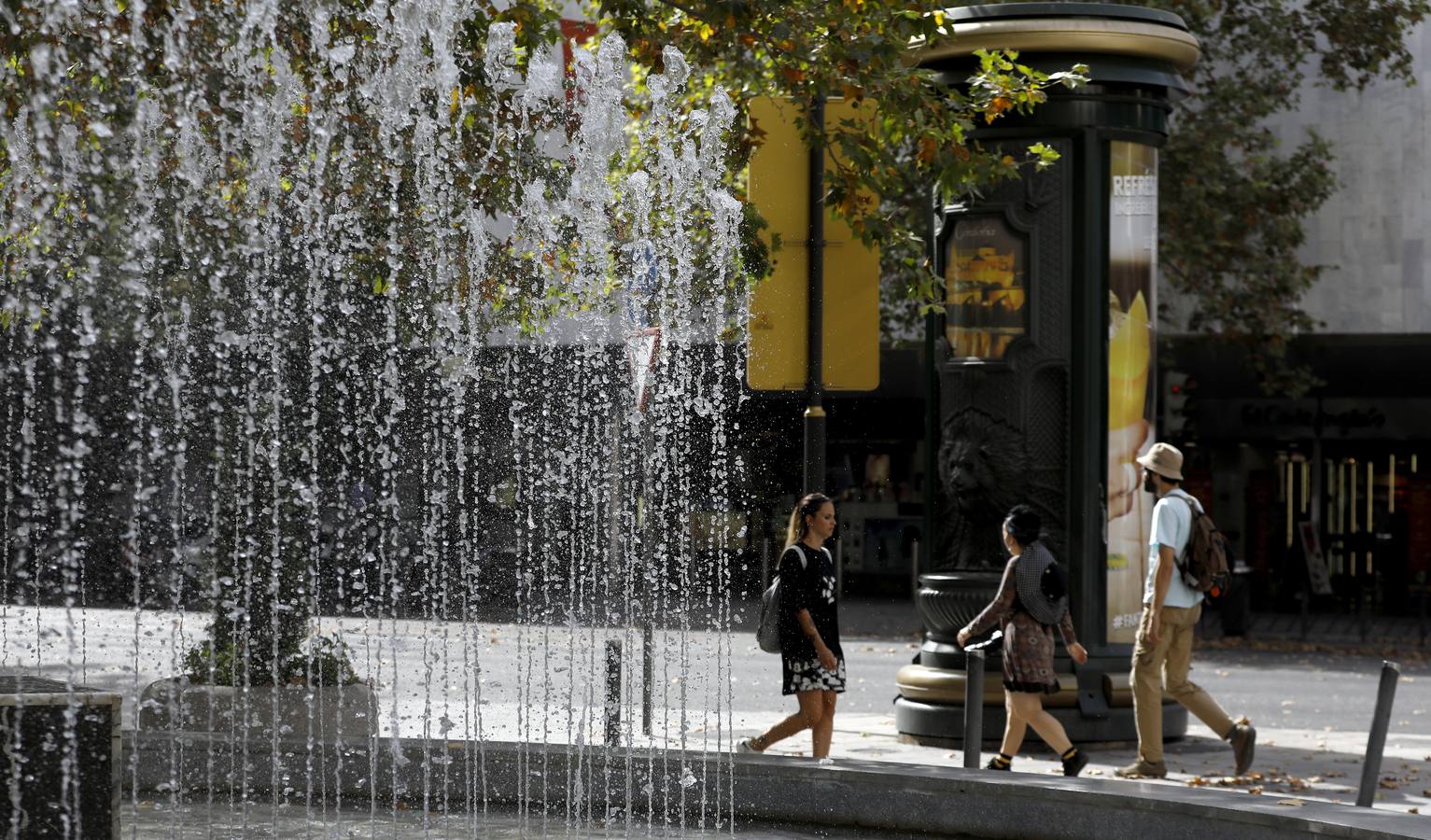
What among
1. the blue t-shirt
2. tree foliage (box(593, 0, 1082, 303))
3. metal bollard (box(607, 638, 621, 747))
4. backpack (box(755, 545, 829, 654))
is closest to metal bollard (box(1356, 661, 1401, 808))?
the blue t-shirt

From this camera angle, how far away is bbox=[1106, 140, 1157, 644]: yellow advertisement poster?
443 inches

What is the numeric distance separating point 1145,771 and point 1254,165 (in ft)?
41.8

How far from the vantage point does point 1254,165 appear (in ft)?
69.3

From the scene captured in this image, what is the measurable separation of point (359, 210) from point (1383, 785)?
6.98 meters

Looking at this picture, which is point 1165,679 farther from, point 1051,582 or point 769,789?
point 769,789

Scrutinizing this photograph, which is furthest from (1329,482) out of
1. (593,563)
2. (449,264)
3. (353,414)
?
(449,264)

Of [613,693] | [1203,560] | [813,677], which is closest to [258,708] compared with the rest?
[613,693]

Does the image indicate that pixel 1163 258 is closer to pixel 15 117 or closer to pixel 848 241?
pixel 848 241

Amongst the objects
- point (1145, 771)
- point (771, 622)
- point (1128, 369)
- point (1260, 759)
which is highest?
point (1128, 369)

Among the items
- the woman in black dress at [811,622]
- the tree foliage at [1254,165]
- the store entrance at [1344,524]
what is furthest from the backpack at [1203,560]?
the store entrance at [1344,524]

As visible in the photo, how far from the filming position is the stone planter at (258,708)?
416 inches

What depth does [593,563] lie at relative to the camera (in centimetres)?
2359

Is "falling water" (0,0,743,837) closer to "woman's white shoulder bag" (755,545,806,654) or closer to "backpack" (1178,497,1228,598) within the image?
"woman's white shoulder bag" (755,545,806,654)

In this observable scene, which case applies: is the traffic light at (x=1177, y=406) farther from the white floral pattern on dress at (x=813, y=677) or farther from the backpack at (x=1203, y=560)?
the white floral pattern on dress at (x=813, y=677)
